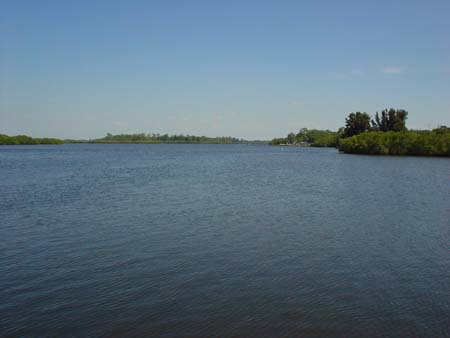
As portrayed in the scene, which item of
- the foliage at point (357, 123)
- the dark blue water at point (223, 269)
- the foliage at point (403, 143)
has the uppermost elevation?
the foliage at point (357, 123)

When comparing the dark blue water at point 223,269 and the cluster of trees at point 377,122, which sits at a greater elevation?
the cluster of trees at point 377,122

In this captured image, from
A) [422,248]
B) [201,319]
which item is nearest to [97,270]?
[201,319]

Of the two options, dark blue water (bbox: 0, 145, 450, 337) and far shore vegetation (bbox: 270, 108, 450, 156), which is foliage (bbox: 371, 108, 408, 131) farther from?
dark blue water (bbox: 0, 145, 450, 337)

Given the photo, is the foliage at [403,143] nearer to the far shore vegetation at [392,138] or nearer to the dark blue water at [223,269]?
the far shore vegetation at [392,138]

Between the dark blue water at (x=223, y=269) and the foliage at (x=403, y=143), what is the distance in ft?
282

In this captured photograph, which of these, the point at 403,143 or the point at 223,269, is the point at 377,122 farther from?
the point at 223,269

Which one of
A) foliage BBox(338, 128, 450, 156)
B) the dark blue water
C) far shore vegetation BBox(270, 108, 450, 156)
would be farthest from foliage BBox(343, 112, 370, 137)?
the dark blue water

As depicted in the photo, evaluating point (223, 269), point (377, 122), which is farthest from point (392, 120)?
point (223, 269)

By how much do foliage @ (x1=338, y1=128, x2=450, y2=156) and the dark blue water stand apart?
85.9 meters

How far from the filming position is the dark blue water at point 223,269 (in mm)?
10523

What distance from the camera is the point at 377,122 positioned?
14188cm

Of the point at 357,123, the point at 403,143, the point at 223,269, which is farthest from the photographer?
the point at 357,123

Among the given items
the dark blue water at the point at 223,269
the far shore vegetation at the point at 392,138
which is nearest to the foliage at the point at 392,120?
the far shore vegetation at the point at 392,138

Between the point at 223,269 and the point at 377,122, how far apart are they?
14198cm
